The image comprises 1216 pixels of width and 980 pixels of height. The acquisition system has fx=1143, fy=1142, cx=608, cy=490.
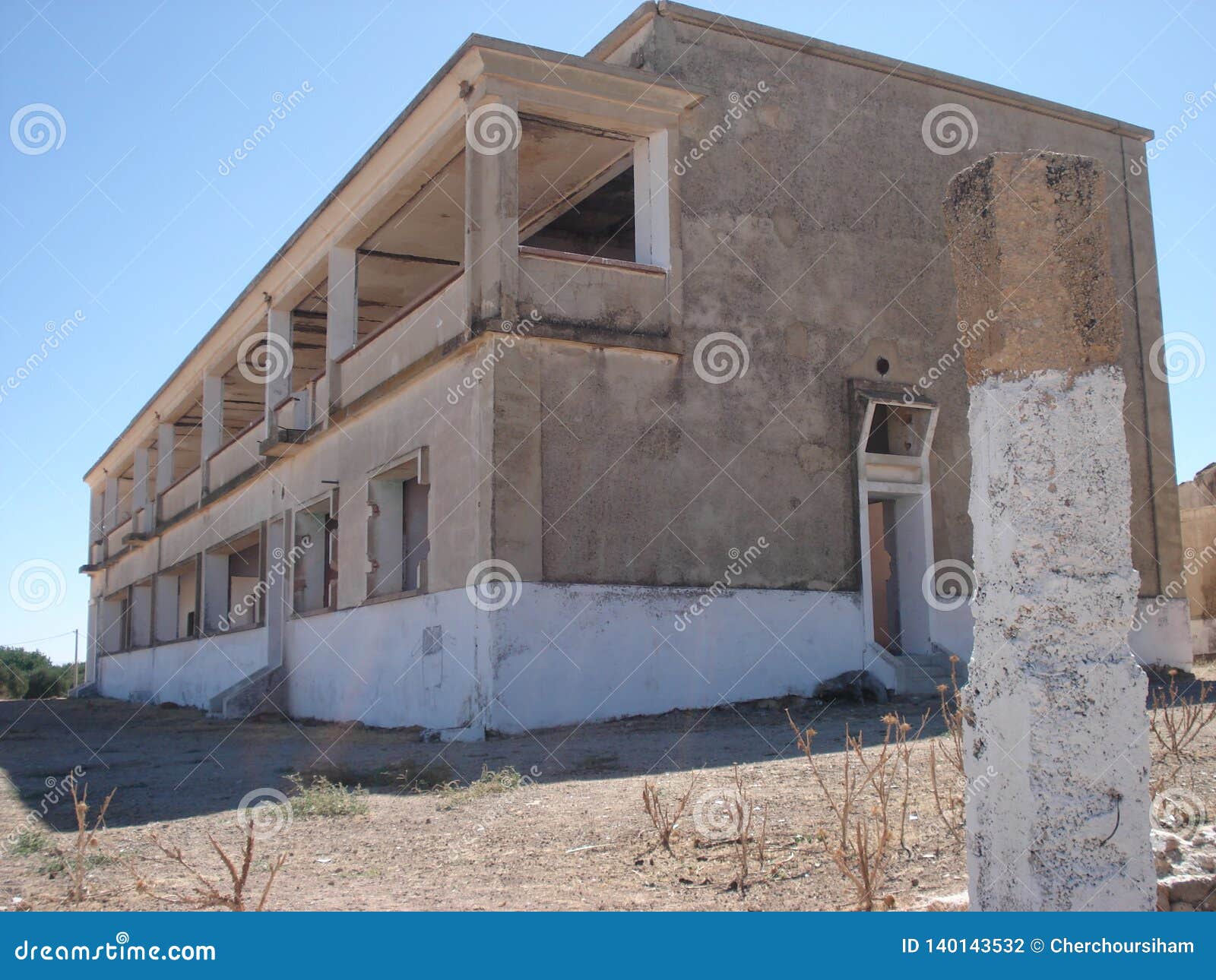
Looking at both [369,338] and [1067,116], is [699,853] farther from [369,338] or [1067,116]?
[1067,116]

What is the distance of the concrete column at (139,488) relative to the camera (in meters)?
27.7

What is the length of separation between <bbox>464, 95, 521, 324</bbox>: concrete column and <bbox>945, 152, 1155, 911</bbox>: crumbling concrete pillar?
7989 mm

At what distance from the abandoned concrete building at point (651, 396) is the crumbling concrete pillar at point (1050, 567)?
7.62 meters

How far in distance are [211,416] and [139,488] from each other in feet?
25.8

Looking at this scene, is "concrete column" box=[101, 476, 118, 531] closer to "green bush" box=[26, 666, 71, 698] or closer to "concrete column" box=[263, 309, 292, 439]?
"green bush" box=[26, 666, 71, 698]

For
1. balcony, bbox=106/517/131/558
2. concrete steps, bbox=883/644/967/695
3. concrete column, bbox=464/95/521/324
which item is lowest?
concrete steps, bbox=883/644/967/695

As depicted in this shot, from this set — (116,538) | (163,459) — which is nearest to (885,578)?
(163,459)

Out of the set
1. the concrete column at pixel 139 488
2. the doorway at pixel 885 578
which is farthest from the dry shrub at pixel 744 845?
the concrete column at pixel 139 488

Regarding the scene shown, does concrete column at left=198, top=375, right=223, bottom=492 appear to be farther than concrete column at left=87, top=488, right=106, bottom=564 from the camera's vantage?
No

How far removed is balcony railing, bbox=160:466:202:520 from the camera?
22859mm

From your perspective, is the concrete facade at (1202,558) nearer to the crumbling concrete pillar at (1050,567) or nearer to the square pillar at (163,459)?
the crumbling concrete pillar at (1050,567)

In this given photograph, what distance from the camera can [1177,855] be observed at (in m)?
4.39

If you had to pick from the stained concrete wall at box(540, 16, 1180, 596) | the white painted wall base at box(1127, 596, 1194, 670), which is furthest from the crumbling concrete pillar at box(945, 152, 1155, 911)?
the white painted wall base at box(1127, 596, 1194, 670)

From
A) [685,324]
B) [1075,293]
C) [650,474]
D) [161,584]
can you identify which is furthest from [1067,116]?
[161,584]
